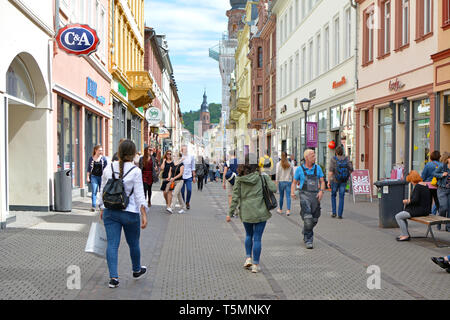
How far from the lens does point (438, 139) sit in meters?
16.1

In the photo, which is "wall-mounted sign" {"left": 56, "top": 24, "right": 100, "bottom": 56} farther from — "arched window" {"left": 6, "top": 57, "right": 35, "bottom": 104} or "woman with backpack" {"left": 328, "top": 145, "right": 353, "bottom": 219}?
"woman with backpack" {"left": 328, "top": 145, "right": 353, "bottom": 219}

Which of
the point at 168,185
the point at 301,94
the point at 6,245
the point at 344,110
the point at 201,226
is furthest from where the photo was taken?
the point at 301,94

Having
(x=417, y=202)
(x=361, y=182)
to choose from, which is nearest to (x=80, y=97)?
(x=361, y=182)

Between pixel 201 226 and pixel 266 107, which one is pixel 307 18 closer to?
pixel 266 107

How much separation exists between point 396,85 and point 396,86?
0.03 meters

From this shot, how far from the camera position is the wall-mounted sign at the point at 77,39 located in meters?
14.7

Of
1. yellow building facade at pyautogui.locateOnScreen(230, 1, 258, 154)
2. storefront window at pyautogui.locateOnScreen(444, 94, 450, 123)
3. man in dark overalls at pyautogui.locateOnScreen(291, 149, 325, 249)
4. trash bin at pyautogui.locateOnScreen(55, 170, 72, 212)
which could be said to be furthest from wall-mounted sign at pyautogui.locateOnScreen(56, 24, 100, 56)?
yellow building facade at pyautogui.locateOnScreen(230, 1, 258, 154)

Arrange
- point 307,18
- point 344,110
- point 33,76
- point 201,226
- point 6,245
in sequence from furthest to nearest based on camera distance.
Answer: point 307,18
point 344,110
point 33,76
point 201,226
point 6,245

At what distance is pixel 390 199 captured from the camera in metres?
12.3

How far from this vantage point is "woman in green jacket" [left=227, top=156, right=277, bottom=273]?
303 inches

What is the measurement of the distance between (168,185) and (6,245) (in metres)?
6.78

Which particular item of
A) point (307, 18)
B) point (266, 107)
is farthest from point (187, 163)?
point (266, 107)

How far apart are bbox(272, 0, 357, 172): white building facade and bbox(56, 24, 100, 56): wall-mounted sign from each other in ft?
41.9

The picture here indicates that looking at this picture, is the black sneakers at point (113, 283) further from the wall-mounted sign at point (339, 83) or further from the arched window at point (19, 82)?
the wall-mounted sign at point (339, 83)
